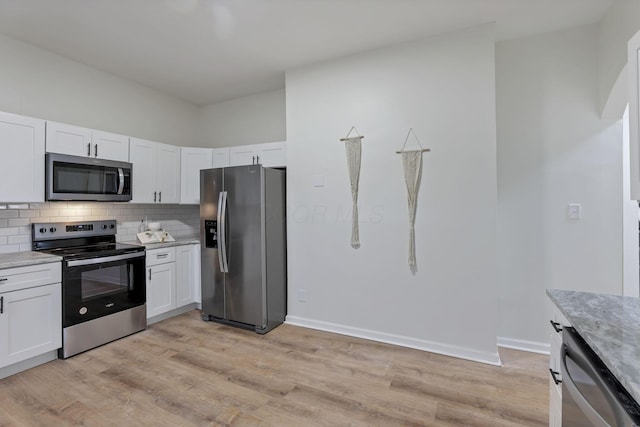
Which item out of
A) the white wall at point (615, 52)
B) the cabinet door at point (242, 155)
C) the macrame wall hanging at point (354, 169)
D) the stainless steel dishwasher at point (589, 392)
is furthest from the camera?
the cabinet door at point (242, 155)

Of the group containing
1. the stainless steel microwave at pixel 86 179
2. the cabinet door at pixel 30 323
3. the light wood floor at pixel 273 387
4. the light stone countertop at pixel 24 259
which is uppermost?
the stainless steel microwave at pixel 86 179

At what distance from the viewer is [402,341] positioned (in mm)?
2869

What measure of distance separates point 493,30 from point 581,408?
8.89 feet

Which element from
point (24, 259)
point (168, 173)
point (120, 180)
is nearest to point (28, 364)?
point (24, 259)

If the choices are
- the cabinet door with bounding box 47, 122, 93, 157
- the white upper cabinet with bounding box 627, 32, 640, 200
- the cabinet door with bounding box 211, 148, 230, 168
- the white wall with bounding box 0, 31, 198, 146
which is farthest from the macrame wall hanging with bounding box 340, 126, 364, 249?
the white wall with bounding box 0, 31, 198, 146

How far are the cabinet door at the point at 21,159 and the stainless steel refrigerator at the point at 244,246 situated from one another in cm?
139

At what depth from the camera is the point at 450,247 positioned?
271cm

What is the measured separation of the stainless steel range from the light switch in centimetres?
406

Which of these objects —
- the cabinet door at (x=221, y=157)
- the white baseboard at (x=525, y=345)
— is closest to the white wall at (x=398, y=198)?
the white baseboard at (x=525, y=345)

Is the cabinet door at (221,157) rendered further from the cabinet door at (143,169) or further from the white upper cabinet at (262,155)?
the cabinet door at (143,169)

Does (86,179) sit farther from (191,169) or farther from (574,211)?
(574,211)

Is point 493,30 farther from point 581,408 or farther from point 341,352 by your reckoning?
point 341,352

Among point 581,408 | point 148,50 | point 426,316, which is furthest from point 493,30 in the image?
point 148,50

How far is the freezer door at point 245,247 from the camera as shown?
3.16 meters
